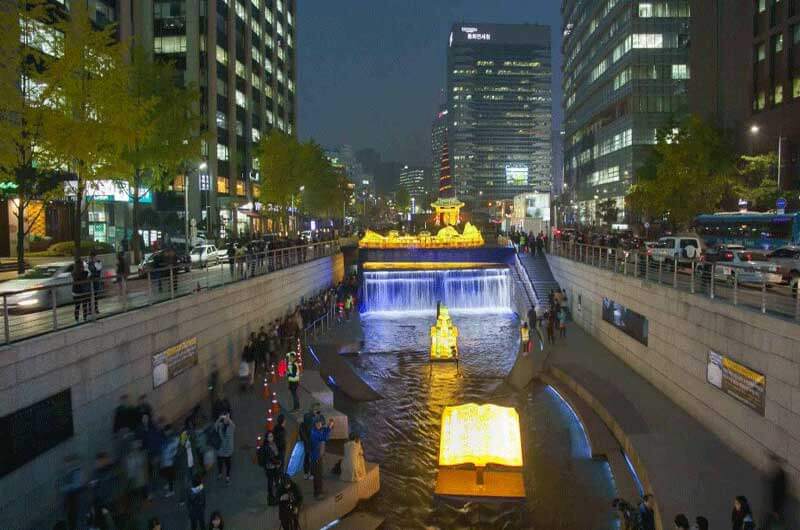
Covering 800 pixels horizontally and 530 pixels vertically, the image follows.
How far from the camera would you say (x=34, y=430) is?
1081cm

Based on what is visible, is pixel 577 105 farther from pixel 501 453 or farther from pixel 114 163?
pixel 501 453

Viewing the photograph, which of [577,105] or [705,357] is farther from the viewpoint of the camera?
[577,105]

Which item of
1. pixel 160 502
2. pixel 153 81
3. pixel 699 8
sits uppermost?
pixel 699 8

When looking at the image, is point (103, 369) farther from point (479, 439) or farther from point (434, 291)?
point (434, 291)

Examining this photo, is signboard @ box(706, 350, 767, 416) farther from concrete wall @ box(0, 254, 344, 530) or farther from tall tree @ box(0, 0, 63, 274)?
tall tree @ box(0, 0, 63, 274)

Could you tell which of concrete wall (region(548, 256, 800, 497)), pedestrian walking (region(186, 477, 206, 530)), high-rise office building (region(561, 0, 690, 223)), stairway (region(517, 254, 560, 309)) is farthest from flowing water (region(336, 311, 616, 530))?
high-rise office building (region(561, 0, 690, 223))

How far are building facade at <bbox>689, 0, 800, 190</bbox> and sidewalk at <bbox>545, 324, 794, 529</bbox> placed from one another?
33100 millimetres

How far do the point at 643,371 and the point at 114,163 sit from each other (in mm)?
20835

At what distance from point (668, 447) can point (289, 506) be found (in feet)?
29.5

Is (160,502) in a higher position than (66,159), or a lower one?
lower

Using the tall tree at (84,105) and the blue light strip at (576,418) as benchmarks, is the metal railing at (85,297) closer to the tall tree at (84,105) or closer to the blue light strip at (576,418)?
the tall tree at (84,105)

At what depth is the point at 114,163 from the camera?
24469mm

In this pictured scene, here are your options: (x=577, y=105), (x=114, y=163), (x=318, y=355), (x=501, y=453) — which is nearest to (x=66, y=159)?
(x=114, y=163)

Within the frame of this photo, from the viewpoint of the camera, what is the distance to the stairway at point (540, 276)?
35688 millimetres
